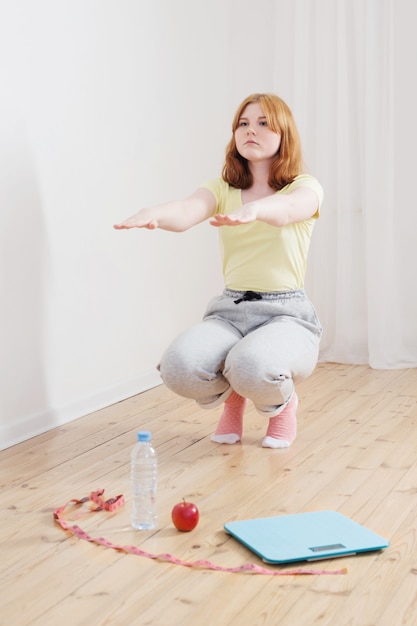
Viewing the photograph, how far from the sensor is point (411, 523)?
189cm

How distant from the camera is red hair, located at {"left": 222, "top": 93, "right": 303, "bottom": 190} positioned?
2.57 m

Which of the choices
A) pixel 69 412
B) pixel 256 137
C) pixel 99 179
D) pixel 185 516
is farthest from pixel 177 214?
pixel 185 516

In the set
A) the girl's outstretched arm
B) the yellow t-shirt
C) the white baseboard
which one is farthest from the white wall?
the yellow t-shirt

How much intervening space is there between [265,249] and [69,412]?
2.69 ft

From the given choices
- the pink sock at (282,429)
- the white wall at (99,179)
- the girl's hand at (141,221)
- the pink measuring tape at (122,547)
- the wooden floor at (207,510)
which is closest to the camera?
the wooden floor at (207,510)

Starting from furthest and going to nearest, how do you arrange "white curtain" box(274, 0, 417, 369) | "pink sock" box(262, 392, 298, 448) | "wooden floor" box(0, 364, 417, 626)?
1. "white curtain" box(274, 0, 417, 369)
2. "pink sock" box(262, 392, 298, 448)
3. "wooden floor" box(0, 364, 417, 626)

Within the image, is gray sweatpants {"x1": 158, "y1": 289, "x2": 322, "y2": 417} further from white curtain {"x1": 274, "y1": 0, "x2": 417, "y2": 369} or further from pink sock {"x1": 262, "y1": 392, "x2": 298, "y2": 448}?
white curtain {"x1": 274, "y1": 0, "x2": 417, "y2": 369}


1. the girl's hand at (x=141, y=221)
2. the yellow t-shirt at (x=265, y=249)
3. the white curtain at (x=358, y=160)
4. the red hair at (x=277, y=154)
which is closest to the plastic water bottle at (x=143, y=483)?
the girl's hand at (x=141, y=221)

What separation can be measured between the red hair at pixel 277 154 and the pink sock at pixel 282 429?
0.64m

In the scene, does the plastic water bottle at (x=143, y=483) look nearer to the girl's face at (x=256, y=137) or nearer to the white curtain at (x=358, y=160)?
the girl's face at (x=256, y=137)

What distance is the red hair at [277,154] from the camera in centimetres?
257

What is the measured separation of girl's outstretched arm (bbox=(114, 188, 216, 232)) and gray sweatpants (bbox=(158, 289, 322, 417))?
253mm

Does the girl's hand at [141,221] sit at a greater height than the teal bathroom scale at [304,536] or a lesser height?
greater

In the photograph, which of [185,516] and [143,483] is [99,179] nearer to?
[143,483]
